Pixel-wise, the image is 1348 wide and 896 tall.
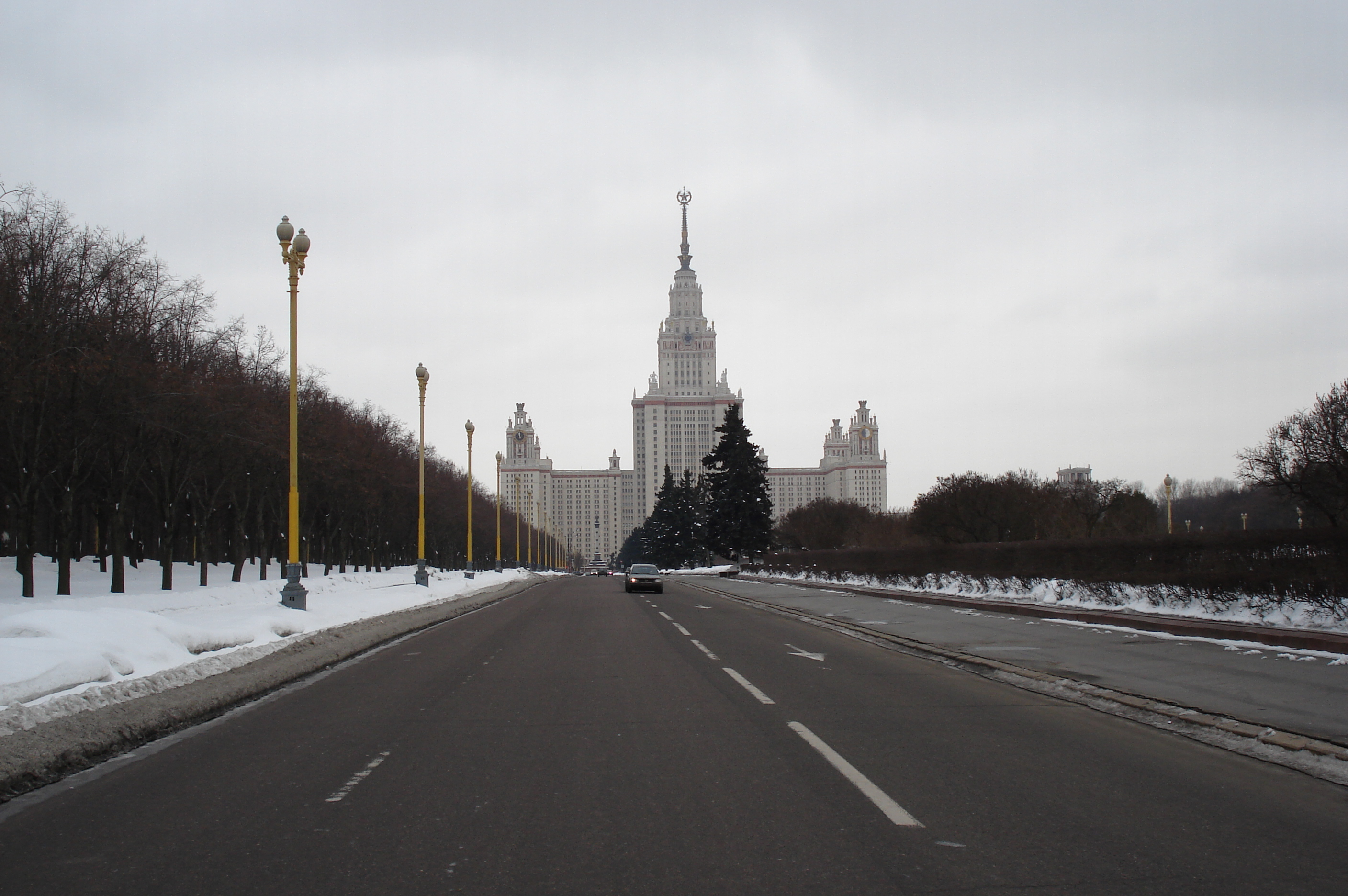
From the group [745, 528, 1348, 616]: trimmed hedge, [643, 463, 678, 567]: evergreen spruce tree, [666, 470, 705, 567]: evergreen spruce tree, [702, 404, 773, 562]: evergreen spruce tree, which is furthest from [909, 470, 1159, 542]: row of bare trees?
[643, 463, 678, 567]: evergreen spruce tree

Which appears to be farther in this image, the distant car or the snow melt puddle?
the distant car

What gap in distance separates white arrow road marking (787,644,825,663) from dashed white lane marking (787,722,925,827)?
609 cm

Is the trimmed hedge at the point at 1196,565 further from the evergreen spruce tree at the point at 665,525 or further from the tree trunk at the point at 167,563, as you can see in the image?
the evergreen spruce tree at the point at 665,525

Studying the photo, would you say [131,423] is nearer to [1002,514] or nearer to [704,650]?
[704,650]

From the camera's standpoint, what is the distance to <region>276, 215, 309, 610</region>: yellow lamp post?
20.5 m

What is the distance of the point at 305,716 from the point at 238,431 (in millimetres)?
28448

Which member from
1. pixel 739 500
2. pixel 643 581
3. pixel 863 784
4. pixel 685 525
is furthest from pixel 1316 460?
pixel 685 525

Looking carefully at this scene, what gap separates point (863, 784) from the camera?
653cm

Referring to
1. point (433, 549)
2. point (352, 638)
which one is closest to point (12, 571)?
point (352, 638)

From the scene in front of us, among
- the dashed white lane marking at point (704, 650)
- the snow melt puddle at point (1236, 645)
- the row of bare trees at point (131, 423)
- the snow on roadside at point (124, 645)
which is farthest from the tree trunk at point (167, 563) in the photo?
→ the snow melt puddle at point (1236, 645)

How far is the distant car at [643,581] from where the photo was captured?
44438 millimetres

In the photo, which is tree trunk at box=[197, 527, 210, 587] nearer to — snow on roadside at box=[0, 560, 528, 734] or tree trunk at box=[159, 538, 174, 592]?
tree trunk at box=[159, 538, 174, 592]

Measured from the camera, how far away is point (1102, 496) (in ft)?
202

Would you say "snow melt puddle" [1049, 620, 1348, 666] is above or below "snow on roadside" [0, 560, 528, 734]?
below
